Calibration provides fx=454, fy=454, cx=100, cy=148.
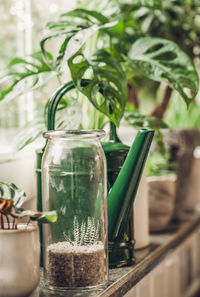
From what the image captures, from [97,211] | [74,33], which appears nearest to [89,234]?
[97,211]

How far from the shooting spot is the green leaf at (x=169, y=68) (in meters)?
1.00

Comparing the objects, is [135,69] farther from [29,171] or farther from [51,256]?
[51,256]

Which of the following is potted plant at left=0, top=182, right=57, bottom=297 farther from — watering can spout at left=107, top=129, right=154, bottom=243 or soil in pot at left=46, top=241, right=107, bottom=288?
watering can spout at left=107, top=129, right=154, bottom=243

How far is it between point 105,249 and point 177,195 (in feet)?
2.71

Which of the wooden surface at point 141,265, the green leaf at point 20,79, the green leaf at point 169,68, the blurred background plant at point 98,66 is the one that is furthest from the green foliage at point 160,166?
the green leaf at point 20,79

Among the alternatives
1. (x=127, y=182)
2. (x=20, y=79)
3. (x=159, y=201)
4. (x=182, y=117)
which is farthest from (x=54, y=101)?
(x=182, y=117)

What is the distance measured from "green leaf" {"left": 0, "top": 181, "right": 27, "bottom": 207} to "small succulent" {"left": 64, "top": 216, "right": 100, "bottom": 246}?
118 millimetres

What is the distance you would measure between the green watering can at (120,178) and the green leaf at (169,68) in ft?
0.51

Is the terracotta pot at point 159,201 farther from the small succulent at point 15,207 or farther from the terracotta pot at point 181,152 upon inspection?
the small succulent at point 15,207

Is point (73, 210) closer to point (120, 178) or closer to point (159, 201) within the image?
point (120, 178)

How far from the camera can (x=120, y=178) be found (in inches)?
36.0

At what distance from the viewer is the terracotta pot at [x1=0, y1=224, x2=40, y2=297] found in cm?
76

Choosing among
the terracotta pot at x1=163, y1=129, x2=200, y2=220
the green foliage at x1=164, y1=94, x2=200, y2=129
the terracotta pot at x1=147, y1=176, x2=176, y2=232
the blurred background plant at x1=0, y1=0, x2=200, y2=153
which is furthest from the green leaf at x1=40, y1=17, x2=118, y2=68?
the green foliage at x1=164, y1=94, x2=200, y2=129

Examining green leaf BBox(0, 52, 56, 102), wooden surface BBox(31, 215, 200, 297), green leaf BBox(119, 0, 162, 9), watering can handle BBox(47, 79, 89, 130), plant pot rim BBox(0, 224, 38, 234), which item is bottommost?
wooden surface BBox(31, 215, 200, 297)
